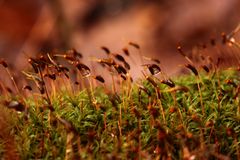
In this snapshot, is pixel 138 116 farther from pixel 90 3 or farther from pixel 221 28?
pixel 90 3

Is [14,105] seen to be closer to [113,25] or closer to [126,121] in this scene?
[126,121]

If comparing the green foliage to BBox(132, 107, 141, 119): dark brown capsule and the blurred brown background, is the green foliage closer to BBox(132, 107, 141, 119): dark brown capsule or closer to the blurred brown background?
BBox(132, 107, 141, 119): dark brown capsule

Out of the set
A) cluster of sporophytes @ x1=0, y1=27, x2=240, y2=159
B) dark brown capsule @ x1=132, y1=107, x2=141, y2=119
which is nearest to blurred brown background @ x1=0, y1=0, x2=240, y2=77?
cluster of sporophytes @ x1=0, y1=27, x2=240, y2=159

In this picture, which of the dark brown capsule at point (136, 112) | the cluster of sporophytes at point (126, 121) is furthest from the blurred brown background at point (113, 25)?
the dark brown capsule at point (136, 112)

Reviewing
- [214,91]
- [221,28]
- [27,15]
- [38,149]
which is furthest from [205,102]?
[27,15]

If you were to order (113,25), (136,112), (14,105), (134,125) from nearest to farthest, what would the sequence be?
1. (14,105)
2. (136,112)
3. (134,125)
4. (113,25)

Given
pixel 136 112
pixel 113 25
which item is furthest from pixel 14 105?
pixel 113 25
